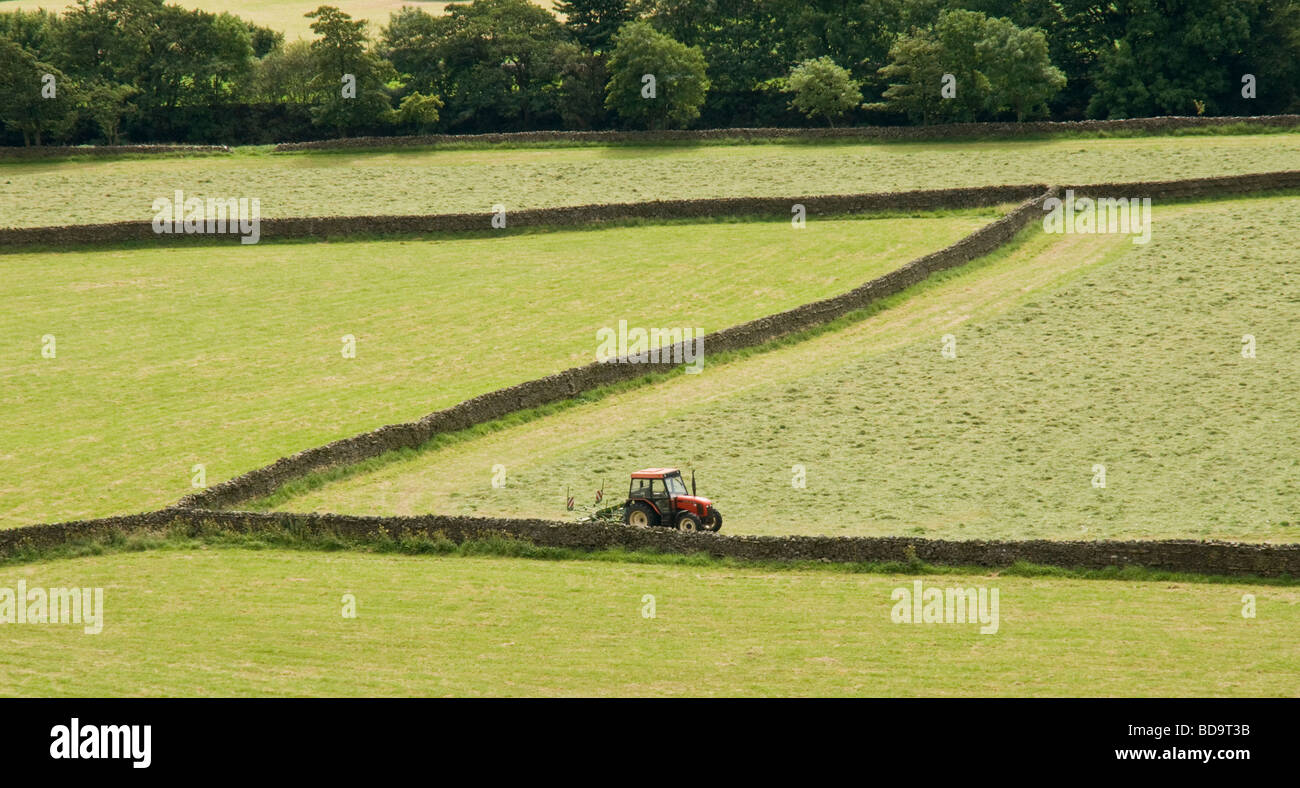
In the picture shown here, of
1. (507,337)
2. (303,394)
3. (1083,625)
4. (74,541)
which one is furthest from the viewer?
(507,337)

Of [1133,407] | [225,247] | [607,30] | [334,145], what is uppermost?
[607,30]

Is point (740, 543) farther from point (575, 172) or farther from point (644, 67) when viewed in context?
point (644, 67)

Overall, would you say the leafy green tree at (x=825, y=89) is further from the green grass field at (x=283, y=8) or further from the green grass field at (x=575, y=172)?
the green grass field at (x=283, y=8)

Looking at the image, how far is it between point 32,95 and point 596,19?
35.4m

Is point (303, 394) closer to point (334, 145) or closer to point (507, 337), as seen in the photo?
point (507, 337)

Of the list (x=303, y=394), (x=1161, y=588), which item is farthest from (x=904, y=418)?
(x=303, y=394)

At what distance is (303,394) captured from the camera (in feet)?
150

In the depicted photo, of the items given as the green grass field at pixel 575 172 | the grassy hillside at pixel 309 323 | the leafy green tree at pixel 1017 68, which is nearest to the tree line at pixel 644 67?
the leafy green tree at pixel 1017 68

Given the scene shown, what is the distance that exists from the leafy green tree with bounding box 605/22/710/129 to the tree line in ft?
0.39

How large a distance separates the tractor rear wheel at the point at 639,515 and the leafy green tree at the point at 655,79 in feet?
190

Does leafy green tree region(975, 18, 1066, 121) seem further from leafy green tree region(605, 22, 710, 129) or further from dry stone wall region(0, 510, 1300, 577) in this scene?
dry stone wall region(0, 510, 1300, 577)

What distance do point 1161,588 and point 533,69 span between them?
2851 inches

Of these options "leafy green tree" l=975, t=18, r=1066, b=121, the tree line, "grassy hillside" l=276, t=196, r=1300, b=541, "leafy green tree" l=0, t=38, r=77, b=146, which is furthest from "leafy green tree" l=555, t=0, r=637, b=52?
"grassy hillside" l=276, t=196, r=1300, b=541

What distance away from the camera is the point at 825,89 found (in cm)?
8712
